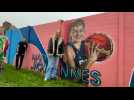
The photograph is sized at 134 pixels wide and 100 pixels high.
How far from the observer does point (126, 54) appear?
313 inches

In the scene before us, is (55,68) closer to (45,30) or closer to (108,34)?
(45,30)

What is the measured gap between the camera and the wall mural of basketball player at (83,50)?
8.16m

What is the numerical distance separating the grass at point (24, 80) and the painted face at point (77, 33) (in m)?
0.82

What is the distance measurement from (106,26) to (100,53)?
51 cm

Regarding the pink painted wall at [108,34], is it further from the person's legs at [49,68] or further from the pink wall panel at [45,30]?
the person's legs at [49,68]

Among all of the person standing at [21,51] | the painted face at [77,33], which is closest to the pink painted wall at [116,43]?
the painted face at [77,33]

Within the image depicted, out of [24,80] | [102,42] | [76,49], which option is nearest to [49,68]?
[24,80]

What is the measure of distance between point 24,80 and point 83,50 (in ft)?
4.15

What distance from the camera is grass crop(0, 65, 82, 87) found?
8.35 meters

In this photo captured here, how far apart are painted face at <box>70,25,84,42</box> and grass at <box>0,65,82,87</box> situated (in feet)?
2.70

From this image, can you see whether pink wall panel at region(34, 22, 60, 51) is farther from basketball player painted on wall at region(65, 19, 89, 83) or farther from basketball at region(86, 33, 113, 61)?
basketball at region(86, 33, 113, 61)

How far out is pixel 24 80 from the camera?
8.45 m

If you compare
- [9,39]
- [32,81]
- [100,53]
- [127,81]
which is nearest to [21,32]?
[9,39]
